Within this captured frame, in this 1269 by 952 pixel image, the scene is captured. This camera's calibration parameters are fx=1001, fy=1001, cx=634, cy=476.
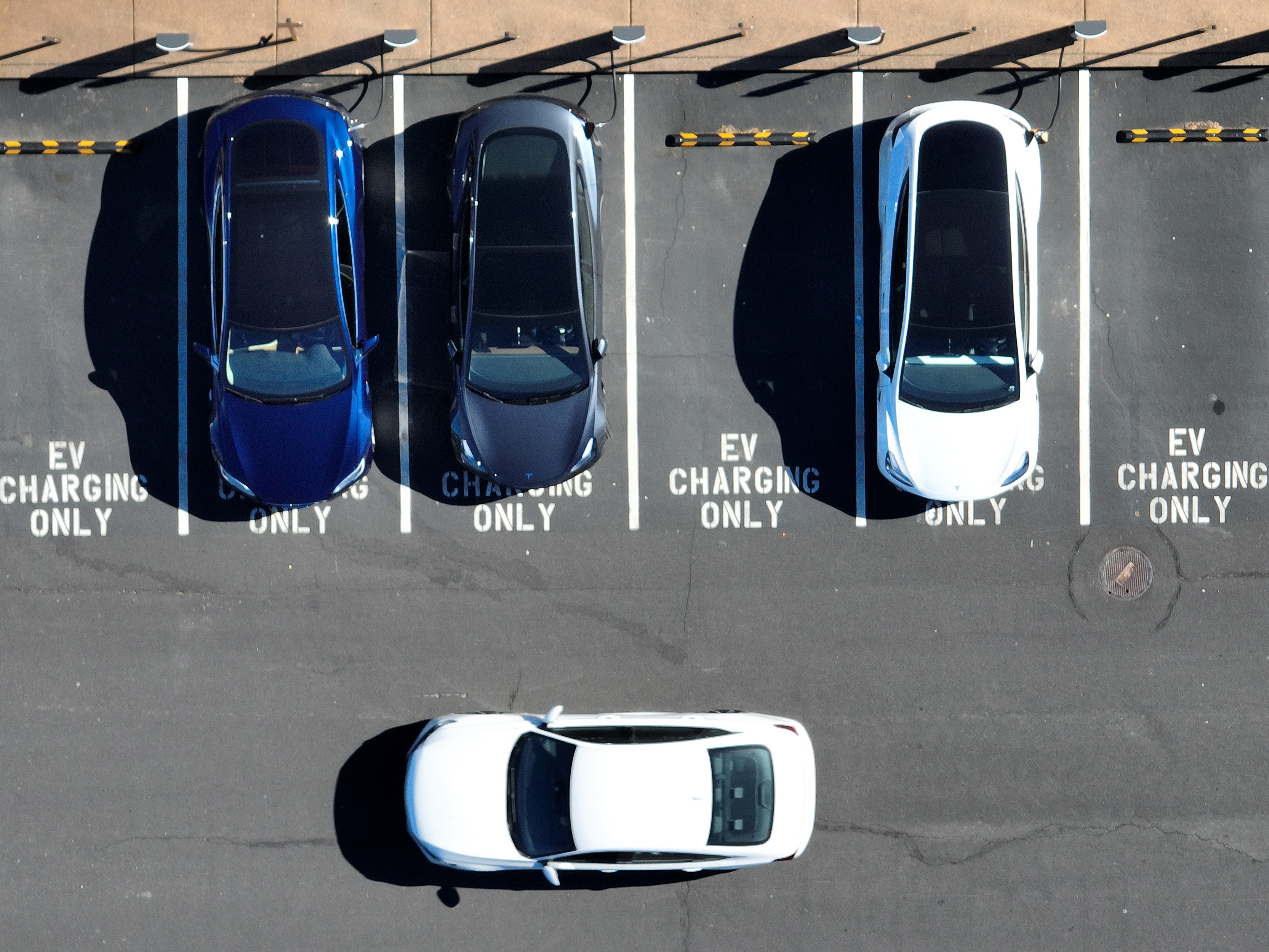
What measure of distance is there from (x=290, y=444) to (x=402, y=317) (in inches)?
64.6

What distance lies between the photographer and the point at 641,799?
28.8 feet

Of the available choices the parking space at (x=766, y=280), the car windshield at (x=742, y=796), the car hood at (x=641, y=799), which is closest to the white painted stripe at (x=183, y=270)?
the parking space at (x=766, y=280)

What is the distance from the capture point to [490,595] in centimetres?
970

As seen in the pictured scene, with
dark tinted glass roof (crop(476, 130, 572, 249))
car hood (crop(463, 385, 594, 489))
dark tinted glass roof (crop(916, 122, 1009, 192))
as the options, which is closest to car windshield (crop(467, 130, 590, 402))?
dark tinted glass roof (crop(476, 130, 572, 249))

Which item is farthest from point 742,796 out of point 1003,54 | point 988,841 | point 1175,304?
point 1003,54

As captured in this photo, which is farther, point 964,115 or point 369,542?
point 369,542

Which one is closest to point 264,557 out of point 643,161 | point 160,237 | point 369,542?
point 369,542

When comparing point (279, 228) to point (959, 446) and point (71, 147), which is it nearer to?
point (71, 147)

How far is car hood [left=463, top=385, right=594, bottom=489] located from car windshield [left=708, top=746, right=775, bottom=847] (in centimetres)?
301

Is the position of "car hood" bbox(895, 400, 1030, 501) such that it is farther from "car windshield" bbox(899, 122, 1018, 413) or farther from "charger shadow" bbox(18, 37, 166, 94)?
"charger shadow" bbox(18, 37, 166, 94)

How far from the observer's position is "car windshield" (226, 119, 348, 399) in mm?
8891

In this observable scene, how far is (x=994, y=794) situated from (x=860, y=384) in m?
4.18

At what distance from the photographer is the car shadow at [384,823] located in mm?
9656

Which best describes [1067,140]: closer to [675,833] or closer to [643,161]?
[643,161]
